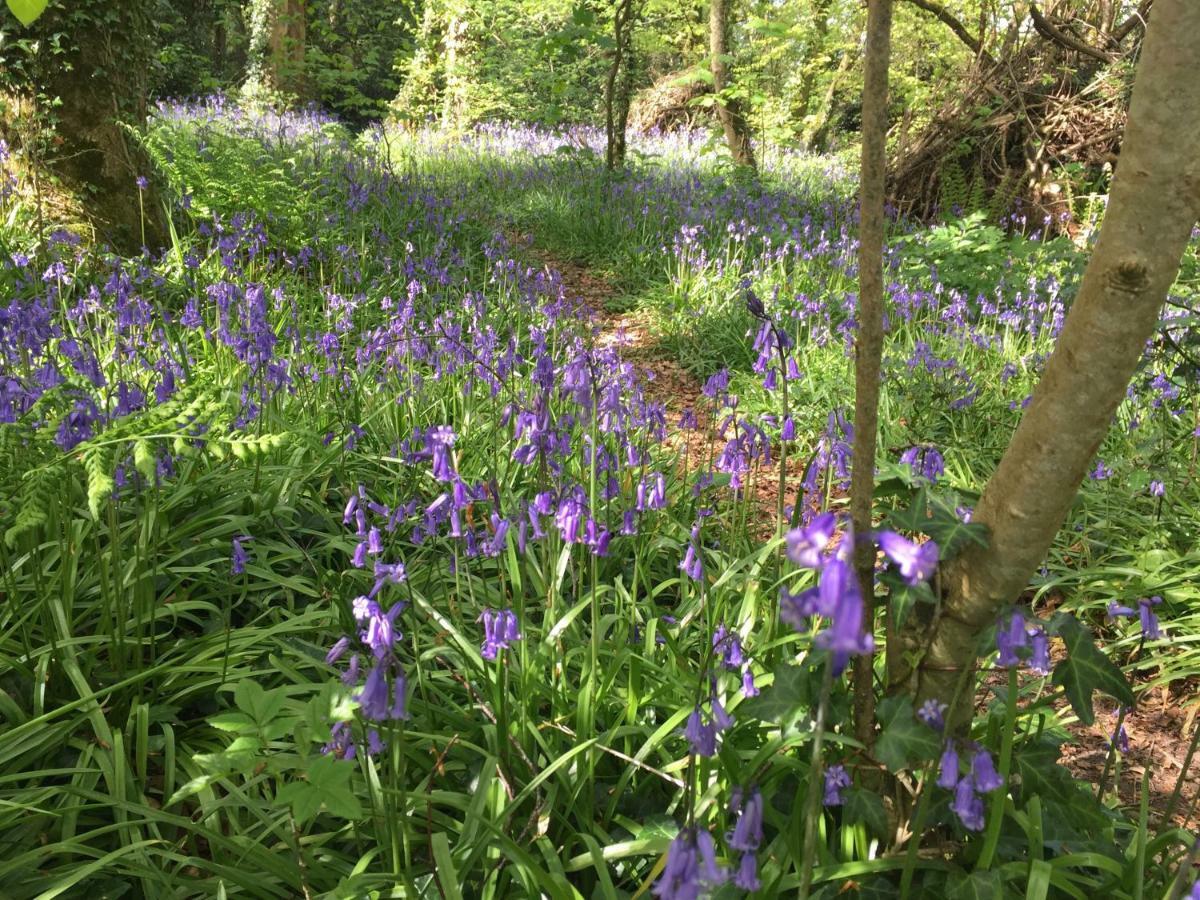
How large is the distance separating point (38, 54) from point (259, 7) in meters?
12.4

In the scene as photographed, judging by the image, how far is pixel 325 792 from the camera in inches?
41.8

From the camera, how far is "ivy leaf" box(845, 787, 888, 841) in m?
A: 1.41

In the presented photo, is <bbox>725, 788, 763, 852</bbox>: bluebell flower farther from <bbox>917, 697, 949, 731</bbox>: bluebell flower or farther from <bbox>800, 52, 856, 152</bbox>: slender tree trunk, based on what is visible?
<bbox>800, 52, 856, 152</bbox>: slender tree trunk

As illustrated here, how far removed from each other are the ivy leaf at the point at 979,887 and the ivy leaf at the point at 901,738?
20 centimetres

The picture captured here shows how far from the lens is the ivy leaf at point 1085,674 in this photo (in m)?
1.23

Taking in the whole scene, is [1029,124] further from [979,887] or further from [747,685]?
[979,887]

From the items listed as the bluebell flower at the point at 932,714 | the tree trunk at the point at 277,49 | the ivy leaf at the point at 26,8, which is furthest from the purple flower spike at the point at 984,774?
the tree trunk at the point at 277,49

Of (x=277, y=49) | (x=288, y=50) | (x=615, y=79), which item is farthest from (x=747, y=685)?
(x=277, y=49)

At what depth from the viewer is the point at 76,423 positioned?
1828 millimetres

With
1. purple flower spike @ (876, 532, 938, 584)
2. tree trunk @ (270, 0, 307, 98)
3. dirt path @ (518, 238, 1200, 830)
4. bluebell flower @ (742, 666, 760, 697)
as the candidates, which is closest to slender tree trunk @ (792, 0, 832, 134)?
tree trunk @ (270, 0, 307, 98)

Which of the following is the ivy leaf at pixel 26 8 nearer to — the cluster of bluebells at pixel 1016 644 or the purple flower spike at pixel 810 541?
the purple flower spike at pixel 810 541

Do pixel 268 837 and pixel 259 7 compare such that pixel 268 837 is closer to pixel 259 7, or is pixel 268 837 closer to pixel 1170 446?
pixel 1170 446

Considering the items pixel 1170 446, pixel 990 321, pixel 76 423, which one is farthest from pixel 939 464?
pixel 990 321

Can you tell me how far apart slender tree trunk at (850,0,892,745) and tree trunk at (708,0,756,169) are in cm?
779
